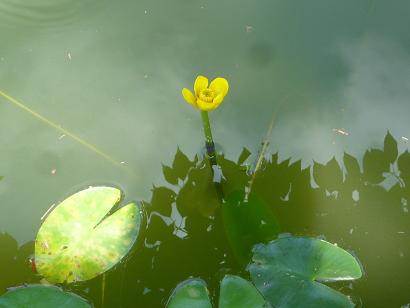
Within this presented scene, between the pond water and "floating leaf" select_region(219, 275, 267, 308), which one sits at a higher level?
the pond water

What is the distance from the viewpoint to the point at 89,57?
194 centimetres

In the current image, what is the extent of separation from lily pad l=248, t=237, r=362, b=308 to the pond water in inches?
4.0

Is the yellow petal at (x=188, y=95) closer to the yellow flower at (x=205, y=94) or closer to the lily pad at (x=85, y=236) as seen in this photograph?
the yellow flower at (x=205, y=94)

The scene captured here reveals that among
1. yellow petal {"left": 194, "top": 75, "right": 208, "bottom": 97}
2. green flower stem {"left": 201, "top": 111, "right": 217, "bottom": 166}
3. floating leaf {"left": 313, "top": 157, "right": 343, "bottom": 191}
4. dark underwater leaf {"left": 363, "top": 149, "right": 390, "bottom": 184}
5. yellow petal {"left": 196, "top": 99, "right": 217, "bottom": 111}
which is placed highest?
yellow petal {"left": 194, "top": 75, "right": 208, "bottom": 97}

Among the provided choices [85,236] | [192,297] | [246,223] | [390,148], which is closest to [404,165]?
[390,148]

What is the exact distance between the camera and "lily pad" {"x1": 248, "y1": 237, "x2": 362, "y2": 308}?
1333 millimetres

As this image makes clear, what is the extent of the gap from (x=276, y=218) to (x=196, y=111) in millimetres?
517

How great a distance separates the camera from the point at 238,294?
1.33 metres

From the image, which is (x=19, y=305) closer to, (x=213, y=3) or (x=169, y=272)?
(x=169, y=272)

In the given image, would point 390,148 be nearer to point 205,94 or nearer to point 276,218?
point 276,218

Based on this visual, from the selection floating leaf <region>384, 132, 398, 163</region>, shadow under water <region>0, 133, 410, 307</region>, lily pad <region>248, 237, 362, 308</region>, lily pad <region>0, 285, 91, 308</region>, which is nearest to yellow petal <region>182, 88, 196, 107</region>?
shadow under water <region>0, 133, 410, 307</region>

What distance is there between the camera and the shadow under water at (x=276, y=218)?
1.46 meters

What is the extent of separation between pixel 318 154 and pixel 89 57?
0.97 meters

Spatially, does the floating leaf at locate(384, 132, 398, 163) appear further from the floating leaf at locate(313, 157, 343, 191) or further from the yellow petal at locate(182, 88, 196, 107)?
the yellow petal at locate(182, 88, 196, 107)
